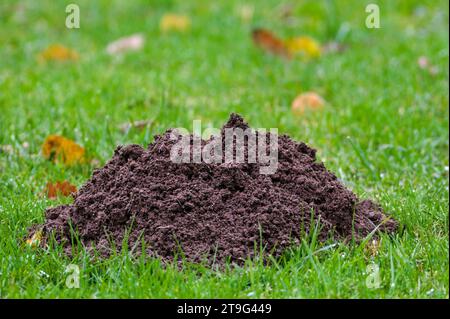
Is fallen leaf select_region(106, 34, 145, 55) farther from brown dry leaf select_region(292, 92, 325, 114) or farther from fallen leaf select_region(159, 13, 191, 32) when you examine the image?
brown dry leaf select_region(292, 92, 325, 114)

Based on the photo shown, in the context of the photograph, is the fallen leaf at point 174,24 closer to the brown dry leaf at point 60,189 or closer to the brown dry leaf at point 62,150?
the brown dry leaf at point 62,150

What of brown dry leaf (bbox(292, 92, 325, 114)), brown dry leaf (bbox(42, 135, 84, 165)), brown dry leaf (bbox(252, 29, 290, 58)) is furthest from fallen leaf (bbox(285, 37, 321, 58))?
brown dry leaf (bbox(42, 135, 84, 165))

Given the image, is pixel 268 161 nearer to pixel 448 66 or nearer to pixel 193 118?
pixel 193 118

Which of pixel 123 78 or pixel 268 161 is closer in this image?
pixel 268 161

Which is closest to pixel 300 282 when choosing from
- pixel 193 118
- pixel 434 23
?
pixel 193 118

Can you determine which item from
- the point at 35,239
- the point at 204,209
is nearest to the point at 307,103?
the point at 204,209

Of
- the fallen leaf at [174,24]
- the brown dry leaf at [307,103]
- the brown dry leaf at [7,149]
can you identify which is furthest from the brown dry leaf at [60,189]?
the fallen leaf at [174,24]
